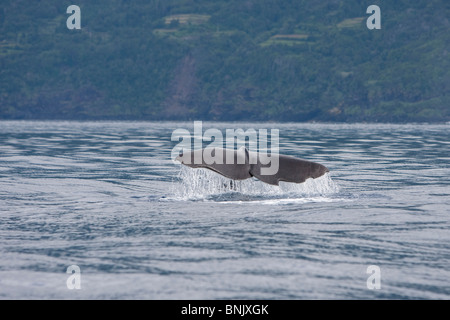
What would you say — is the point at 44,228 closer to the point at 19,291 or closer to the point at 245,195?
the point at 19,291

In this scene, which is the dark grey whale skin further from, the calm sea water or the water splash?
the water splash

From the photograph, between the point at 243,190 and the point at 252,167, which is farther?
the point at 243,190

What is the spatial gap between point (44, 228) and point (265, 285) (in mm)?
5138

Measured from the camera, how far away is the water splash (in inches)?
644

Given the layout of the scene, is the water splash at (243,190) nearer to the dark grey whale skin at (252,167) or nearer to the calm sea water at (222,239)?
the calm sea water at (222,239)

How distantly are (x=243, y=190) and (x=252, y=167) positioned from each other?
10.9 feet

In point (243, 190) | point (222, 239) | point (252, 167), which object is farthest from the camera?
point (243, 190)

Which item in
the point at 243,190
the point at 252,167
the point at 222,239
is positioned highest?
the point at 252,167

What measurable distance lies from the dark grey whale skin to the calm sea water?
28.3 inches

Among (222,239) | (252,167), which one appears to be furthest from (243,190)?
(222,239)

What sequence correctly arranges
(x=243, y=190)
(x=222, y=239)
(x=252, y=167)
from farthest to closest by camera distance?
(x=243, y=190)
(x=252, y=167)
(x=222, y=239)

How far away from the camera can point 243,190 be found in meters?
17.2

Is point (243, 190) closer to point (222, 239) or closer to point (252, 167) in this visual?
point (252, 167)
